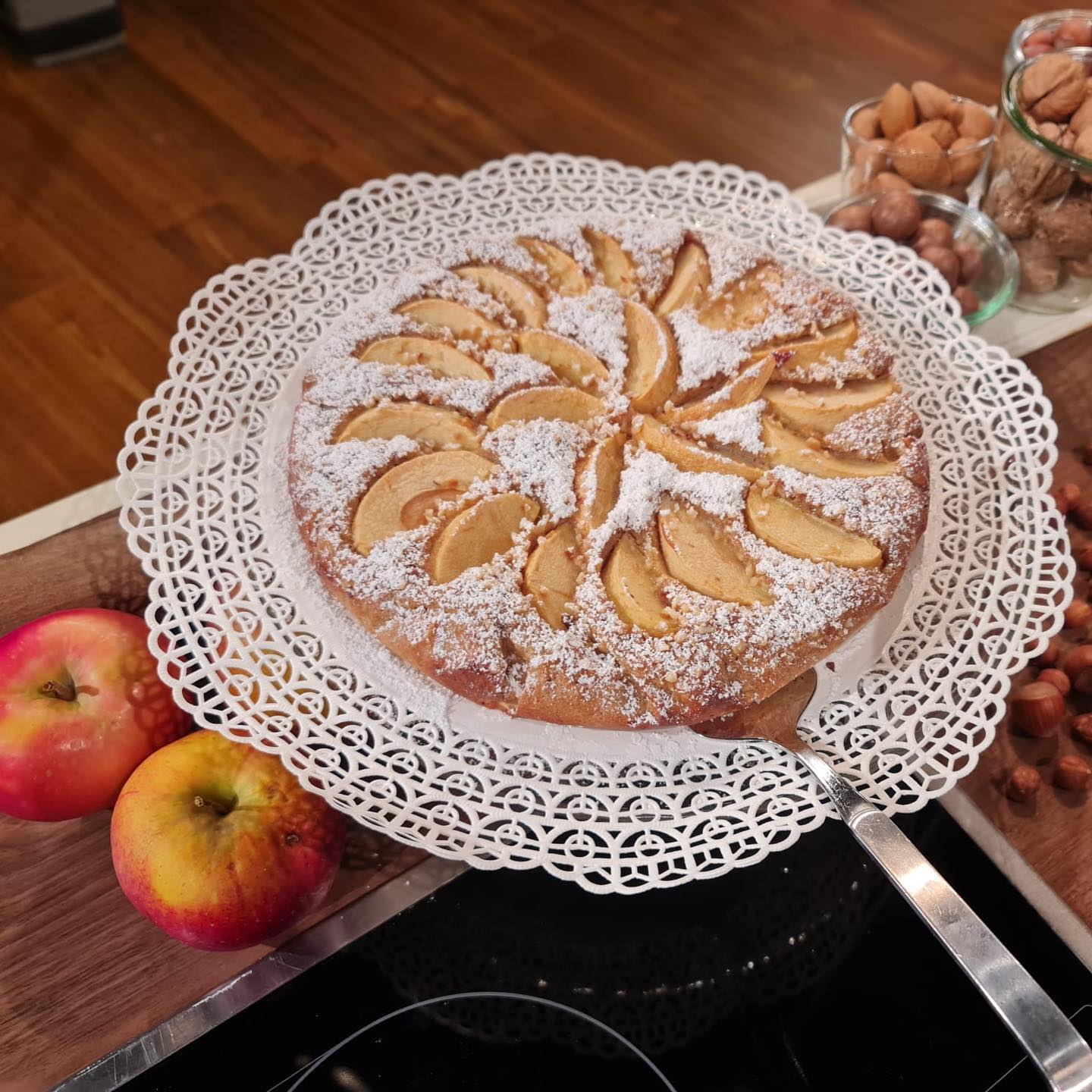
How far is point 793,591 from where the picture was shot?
3.77ft

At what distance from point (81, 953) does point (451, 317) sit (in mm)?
833

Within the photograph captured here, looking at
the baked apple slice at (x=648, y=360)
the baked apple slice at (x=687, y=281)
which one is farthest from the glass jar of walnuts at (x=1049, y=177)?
the baked apple slice at (x=648, y=360)

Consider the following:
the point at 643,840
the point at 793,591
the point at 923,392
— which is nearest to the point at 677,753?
the point at 643,840

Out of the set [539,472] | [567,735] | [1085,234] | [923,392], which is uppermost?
[1085,234]

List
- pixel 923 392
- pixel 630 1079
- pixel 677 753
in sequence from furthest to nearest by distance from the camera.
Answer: pixel 923 392
pixel 677 753
pixel 630 1079

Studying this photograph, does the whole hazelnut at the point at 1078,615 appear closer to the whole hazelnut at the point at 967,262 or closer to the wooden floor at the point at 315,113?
the whole hazelnut at the point at 967,262

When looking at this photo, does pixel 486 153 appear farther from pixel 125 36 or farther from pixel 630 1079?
pixel 630 1079

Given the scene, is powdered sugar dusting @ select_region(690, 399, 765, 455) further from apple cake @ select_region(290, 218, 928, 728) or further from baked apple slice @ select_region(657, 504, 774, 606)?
baked apple slice @ select_region(657, 504, 774, 606)

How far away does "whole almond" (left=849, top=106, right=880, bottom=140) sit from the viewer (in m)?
1.70

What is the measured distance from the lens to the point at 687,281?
4.73 feet

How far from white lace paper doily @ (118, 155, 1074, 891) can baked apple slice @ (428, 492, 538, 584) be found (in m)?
0.13

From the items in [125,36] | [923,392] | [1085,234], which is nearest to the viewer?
[923,392]

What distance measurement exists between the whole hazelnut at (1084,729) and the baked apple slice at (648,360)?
0.59m

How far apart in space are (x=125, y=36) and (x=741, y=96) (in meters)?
1.52
